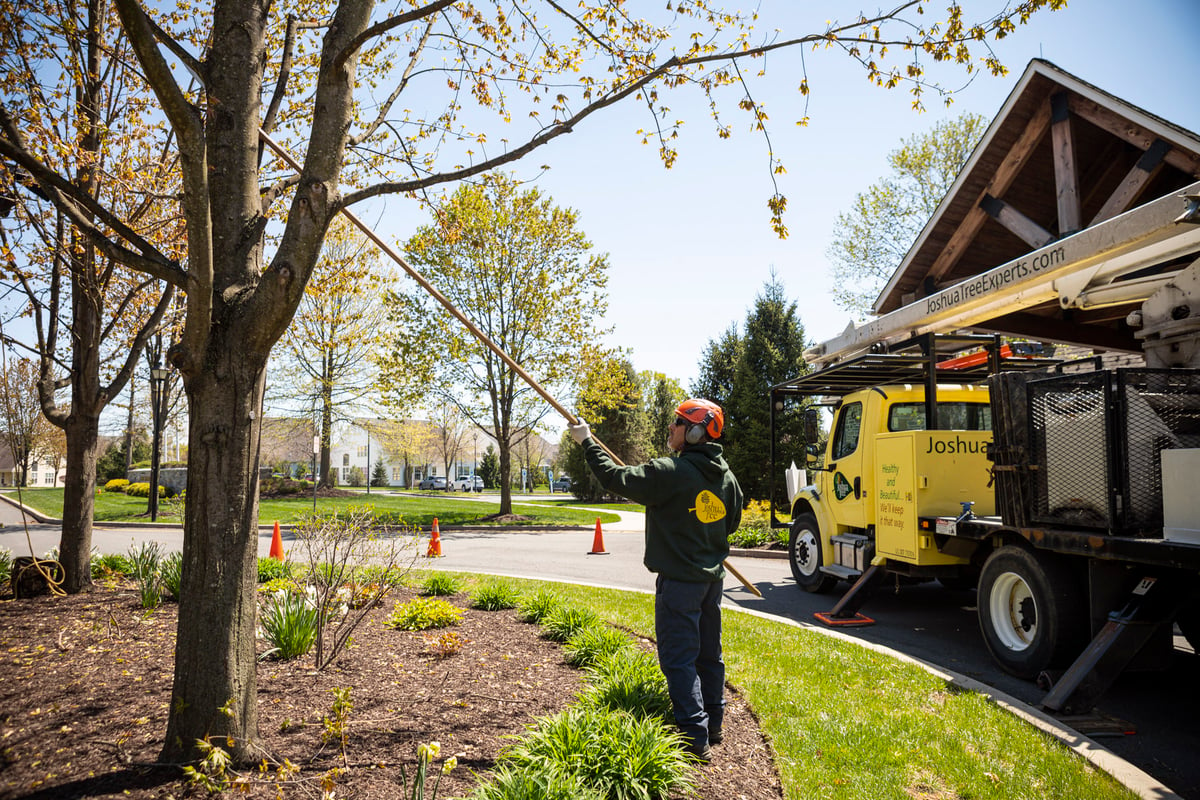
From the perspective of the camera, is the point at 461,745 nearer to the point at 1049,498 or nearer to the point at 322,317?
the point at 1049,498

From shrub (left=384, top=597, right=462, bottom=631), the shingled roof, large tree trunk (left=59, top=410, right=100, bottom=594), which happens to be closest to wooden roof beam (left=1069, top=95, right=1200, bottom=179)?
the shingled roof

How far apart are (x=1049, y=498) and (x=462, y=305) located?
61.8 ft

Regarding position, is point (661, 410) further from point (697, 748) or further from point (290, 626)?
point (697, 748)

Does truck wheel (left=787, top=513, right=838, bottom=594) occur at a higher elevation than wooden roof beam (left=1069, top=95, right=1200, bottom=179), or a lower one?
lower

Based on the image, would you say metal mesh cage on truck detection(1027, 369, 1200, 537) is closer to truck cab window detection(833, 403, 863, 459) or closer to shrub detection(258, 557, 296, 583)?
truck cab window detection(833, 403, 863, 459)

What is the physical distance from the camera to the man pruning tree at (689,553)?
3.65 m

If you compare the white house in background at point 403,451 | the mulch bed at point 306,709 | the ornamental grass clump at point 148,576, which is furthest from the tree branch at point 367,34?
the white house in background at point 403,451

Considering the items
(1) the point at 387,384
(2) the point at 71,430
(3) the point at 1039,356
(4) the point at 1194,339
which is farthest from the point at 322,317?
(4) the point at 1194,339

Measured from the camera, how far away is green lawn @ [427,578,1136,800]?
136 inches

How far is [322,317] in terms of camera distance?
26.9m

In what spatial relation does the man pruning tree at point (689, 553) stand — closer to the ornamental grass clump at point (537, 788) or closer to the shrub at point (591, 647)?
the ornamental grass clump at point (537, 788)

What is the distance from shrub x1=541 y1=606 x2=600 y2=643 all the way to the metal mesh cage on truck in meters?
3.56

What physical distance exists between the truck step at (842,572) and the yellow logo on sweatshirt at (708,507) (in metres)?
Result: 4.70

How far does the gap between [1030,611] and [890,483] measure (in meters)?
2.00
